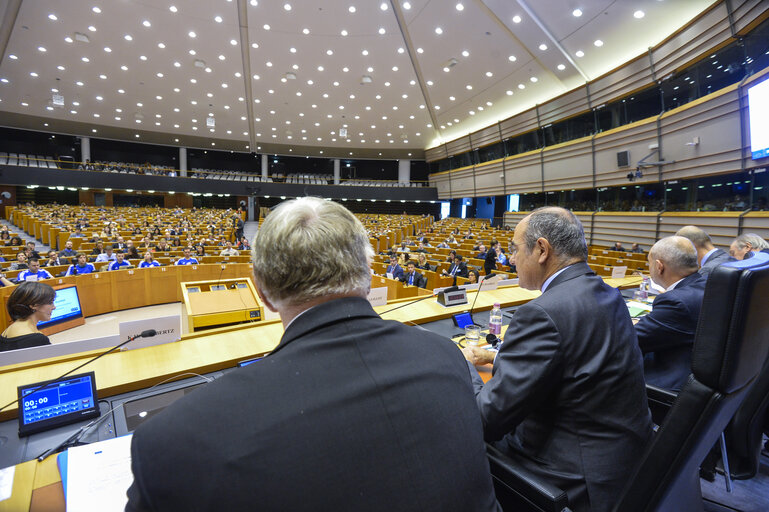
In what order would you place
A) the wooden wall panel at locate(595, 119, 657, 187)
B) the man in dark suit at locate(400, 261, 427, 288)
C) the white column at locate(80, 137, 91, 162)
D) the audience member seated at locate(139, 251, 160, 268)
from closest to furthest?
the man in dark suit at locate(400, 261, 427, 288) < the audience member seated at locate(139, 251, 160, 268) < the wooden wall panel at locate(595, 119, 657, 187) < the white column at locate(80, 137, 91, 162)

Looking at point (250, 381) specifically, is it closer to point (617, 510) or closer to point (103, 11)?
→ point (617, 510)

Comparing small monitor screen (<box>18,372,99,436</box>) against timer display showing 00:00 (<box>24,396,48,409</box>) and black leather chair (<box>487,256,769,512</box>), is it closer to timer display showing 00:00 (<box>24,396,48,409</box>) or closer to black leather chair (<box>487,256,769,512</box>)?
timer display showing 00:00 (<box>24,396,48,409</box>)

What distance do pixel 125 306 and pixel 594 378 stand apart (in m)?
8.27

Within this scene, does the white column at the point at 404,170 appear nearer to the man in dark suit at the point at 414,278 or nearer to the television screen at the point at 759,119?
the television screen at the point at 759,119

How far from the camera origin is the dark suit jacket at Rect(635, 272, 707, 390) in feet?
6.06

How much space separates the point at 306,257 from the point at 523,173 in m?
17.4

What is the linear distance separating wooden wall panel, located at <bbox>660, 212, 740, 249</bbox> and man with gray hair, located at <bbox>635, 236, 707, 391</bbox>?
829cm

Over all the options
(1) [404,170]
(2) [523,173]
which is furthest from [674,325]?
(1) [404,170]

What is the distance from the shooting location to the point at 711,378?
2.51 ft

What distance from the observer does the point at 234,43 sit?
11.6m

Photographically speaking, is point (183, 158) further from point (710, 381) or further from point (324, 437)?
point (710, 381)

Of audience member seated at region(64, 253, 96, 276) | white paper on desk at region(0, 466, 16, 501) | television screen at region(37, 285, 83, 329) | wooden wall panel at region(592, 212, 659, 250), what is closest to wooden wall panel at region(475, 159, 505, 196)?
wooden wall panel at region(592, 212, 659, 250)

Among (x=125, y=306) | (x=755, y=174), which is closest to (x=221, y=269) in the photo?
(x=125, y=306)

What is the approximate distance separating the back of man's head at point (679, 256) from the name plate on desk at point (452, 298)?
1.26 metres
